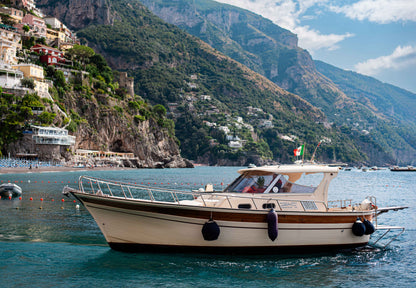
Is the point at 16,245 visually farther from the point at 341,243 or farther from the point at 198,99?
the point at 198,99

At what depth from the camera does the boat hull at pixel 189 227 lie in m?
11.1

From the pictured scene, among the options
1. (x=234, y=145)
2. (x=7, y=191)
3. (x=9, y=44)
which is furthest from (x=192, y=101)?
(x=7, y=191)

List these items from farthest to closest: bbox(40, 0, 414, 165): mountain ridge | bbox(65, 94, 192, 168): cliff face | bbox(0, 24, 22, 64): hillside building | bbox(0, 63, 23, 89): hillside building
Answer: bbox(40, 0, 414, 165): mountain ridge, bbox(65, 94, 192, 168): cliff face, bbox(0, 24, 22, 64): hillside building, bbox(0, 63, 23, 89): hillside building

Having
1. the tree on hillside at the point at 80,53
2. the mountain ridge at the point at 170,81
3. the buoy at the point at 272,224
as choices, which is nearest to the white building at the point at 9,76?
the tree on hillside at the point at 80,53

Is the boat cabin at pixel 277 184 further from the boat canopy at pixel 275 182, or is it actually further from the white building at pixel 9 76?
the white building at pixel 9 76

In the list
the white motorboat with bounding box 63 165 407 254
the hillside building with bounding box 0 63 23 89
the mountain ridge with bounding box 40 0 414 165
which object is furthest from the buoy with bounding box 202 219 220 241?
the mountain ridge with bounding box 40 0 414 165

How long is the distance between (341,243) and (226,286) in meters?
5.49

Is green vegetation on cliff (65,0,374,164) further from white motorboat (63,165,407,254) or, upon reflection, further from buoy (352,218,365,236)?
white motorboat (63,165,407,254)

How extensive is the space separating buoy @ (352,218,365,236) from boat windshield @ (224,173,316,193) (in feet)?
6.36

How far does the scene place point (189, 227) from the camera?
37.0ft

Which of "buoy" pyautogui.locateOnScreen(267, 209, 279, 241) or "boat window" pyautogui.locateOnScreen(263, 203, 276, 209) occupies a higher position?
"boat window" pyautogui.locateOnScreen(263, 203, 276, 209)

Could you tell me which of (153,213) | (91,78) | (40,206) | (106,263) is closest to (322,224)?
(153,213)

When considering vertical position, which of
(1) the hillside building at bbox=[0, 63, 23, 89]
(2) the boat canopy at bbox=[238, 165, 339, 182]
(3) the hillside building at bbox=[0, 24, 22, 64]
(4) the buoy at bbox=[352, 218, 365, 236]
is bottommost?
(4) the buoy at bbox=[352, 218, 365, 236]

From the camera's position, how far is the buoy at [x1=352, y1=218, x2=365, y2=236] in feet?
41.9
